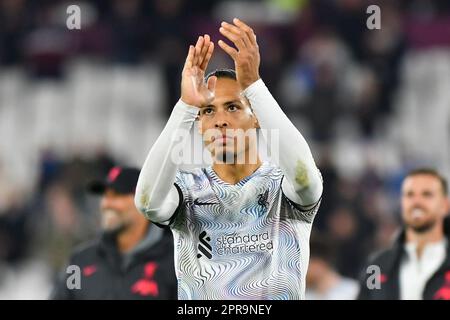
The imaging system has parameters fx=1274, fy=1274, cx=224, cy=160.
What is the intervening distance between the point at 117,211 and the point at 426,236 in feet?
7.24

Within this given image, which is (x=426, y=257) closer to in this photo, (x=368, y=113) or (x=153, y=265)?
(x=153, y=265)

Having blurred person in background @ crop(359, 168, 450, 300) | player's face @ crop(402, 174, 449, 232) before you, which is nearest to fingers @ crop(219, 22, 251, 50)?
blurred person in background @ crop(359, 168, 450, 300)

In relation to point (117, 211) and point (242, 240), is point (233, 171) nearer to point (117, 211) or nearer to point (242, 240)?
point (242, 240)

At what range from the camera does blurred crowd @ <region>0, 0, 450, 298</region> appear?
14.7m

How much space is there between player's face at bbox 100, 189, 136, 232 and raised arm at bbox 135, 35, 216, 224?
3133 millimetres

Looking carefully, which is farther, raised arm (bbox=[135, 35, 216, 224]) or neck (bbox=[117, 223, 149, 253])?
neck (bbox=[117, 223, 149, 253])

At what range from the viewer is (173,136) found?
5.84m

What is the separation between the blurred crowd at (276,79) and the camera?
14.7 meters

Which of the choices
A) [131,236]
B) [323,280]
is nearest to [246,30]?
[131,236]

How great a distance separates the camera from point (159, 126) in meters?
16.8

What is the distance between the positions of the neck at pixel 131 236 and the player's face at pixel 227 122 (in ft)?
9.30

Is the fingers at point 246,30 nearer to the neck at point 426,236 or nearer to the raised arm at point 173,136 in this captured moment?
the raised arm at point 173,136

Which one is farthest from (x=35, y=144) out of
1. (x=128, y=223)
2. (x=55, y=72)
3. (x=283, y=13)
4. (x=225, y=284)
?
(x=225, y=284)

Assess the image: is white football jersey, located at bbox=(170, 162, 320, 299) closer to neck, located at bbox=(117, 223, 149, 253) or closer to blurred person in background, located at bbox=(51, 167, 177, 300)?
blurred person in background, located at bbox=(51, 167, 177, 300)
